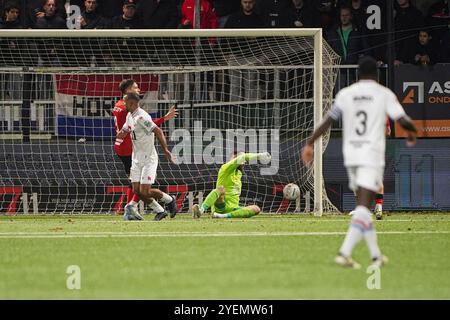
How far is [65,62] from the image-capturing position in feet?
74.9

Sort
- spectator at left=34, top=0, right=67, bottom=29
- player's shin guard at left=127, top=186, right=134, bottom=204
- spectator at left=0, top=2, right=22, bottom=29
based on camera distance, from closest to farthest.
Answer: player's shin guard at left=127, top=186, right=134, bottom=204 < spectator at left=0, top=2, right=22, bottom=29 < spectator at left=34, top=0, right=67, bottom=29

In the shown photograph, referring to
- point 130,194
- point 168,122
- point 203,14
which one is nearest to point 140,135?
point 130,194

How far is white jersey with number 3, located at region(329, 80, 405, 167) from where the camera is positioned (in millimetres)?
11766

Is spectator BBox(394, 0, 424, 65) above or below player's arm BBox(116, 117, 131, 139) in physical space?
above

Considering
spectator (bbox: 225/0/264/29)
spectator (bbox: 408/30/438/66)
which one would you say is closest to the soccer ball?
spectator (bbox: 225/0/264/29)

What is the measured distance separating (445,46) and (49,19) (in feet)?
25.3

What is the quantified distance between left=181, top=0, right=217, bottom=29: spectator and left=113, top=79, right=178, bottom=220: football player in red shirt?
316 cm

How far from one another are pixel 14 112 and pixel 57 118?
797mm

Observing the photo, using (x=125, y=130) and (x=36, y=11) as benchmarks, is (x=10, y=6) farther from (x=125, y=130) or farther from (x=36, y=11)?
(x=125, y=130)

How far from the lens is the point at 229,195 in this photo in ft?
68.6

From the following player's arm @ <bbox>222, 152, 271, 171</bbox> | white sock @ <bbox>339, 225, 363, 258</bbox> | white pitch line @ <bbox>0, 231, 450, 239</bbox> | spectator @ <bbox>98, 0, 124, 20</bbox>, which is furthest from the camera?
spectator @ <bbox>98, 0, 124, 20</bbox>

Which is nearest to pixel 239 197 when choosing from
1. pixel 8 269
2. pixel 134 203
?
pixel 134 203

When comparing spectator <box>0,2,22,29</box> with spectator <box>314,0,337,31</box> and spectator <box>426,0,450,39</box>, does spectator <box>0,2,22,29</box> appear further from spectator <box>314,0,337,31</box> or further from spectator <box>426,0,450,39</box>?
spectator <box>426,0,450,39</box>
